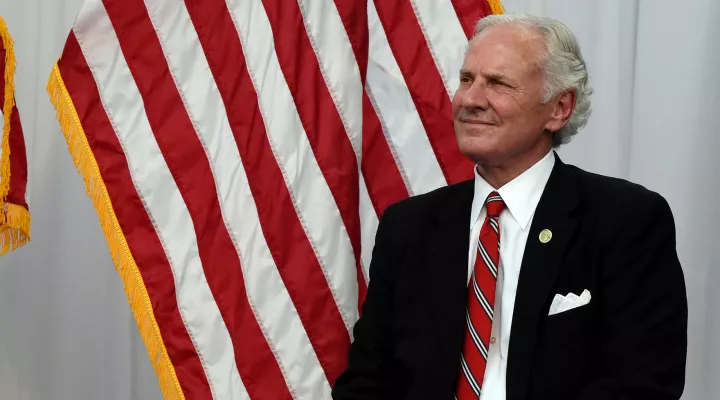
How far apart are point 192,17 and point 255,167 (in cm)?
43

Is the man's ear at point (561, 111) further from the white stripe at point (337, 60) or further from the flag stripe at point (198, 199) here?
the flag stripe at point (198, 199)

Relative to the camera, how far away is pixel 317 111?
2.45m

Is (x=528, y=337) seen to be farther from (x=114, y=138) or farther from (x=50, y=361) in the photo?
(x=50, y=361)

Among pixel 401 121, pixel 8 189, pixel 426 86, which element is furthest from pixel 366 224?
pixel 8 189

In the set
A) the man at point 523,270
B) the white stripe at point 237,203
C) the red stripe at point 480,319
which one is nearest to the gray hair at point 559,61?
the man at point 523,270

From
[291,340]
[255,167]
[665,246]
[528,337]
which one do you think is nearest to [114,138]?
[255,167]

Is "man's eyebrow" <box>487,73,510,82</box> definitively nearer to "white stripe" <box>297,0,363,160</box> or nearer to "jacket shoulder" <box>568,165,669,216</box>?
"jacket shoulder" <box>568,165,669,216</box>

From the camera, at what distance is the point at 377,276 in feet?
6.73

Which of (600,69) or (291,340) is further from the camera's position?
(600,69)

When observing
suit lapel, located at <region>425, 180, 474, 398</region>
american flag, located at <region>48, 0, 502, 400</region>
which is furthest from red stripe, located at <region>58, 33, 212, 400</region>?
suit lapel, located at <region>425, 180, 474, 398</region>

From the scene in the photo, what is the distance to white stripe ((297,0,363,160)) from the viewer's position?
2441 mm

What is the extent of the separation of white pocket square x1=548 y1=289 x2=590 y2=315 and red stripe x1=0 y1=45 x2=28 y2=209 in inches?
55.3

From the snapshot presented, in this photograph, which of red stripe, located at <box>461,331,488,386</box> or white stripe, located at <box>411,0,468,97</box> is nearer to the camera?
red stripe, located at <box>461,331,488,386</box>

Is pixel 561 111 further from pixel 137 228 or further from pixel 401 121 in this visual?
pixel 137 228
